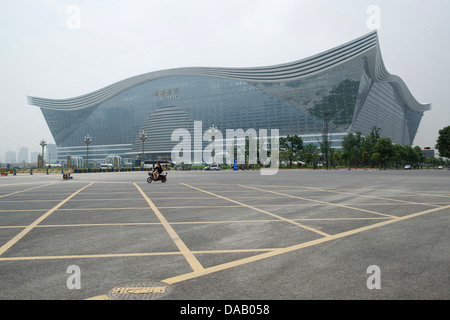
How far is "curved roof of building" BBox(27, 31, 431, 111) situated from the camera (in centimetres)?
11719

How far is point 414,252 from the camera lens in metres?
5.23

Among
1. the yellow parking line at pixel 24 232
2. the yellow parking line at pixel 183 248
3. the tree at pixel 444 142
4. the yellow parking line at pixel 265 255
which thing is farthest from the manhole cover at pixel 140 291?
the tree at pixel 444 142

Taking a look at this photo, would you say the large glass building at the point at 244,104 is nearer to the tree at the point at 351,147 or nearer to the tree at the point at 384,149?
the tree at the point at 351,147

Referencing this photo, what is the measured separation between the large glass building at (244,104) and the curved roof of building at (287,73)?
418 mm

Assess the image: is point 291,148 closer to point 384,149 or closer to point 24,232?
point 384,149

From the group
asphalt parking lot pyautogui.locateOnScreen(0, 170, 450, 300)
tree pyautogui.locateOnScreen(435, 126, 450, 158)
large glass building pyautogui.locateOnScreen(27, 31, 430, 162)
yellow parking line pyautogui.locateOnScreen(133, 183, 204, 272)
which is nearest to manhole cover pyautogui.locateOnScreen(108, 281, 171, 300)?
asphalt parking lot pyautogui.locateOnScreen(0, 170, 450, 300)

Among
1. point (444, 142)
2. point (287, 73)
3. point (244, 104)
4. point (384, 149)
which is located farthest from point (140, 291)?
point (244, 104)

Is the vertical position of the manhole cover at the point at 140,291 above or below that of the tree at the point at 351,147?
below

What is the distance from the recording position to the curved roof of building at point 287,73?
117188 millimetres

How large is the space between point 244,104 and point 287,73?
23.6 meters

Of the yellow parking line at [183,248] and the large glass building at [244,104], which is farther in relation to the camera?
the large glass building at [244,104]

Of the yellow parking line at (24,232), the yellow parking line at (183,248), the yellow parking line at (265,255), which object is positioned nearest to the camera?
the yellow parking line at (265,255)

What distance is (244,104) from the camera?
144125 millimetres

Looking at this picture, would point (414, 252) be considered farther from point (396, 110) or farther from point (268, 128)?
point (396, 110)
